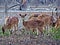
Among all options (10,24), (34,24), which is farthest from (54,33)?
(10,24)

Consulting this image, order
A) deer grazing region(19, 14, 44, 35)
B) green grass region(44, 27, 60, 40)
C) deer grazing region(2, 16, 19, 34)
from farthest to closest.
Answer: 1. deer grazing region(2, 16, 19, 34)
2. deer grazing region(19, 14, 44, 35)
3. green grass region(44, 27, 60, 40)

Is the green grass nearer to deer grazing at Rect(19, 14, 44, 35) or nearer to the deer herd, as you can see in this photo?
the deer herd

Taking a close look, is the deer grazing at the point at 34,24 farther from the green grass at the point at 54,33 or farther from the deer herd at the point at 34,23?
the green grass at the point at 54,33

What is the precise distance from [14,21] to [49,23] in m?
1.05

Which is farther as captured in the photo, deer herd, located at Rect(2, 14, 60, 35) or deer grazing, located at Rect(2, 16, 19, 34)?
deer grazing, located at Rect(2, 16, 19, 34)

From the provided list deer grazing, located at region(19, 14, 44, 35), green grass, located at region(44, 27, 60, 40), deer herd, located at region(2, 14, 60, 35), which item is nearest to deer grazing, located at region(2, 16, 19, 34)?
deer herd, located at region(2, 14, 60, 35)

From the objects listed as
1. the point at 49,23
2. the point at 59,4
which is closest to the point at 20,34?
the point at 49,23

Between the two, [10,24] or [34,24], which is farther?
[10,24]

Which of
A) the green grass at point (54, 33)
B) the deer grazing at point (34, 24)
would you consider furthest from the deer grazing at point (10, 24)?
the green grass at point (54, 33)

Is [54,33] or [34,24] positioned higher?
[34,24]

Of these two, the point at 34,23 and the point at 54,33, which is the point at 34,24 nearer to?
the point at 34,23

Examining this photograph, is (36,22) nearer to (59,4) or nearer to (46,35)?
(46,35)

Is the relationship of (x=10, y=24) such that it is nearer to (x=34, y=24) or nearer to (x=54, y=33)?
(x=34, y=24)

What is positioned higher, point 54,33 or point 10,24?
point 10,24
